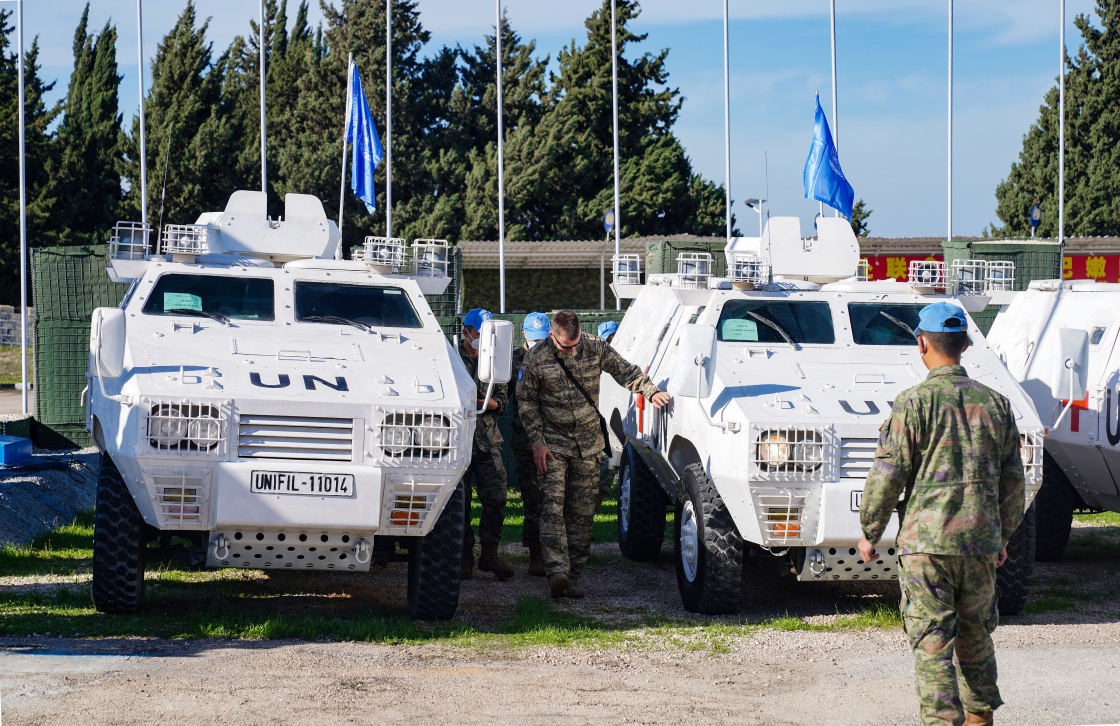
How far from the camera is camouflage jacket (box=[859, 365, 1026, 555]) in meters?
5.10

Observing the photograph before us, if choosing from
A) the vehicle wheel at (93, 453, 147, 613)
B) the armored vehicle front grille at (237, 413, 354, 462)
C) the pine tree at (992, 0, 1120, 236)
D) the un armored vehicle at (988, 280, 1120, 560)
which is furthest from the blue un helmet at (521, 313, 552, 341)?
the pine tree at (992, 0, 1120, 236)

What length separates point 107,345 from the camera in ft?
24.8

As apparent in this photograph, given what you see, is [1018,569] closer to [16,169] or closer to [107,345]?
[107,345]

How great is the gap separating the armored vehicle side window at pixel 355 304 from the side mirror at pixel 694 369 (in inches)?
67.3

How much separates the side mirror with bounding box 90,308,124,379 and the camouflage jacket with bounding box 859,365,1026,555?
13.7ft

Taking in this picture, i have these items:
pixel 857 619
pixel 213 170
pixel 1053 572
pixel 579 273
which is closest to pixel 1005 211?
pixel 579 273

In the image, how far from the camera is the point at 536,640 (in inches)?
294

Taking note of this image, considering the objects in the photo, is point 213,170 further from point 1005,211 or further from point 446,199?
point 1005,211

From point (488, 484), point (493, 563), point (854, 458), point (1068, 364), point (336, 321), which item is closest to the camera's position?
point (854, 458)

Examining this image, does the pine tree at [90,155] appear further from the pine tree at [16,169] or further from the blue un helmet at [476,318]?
the blue un helmet at [476,318]

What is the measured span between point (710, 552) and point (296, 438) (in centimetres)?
236

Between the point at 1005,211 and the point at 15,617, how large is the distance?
34.8 m

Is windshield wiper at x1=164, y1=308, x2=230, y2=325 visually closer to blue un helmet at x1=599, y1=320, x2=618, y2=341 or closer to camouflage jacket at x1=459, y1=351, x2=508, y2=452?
camouflage jacket at x1=459, y1=351, x2=508, y2=452

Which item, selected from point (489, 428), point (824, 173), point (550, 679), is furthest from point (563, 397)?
point (824, 173)
